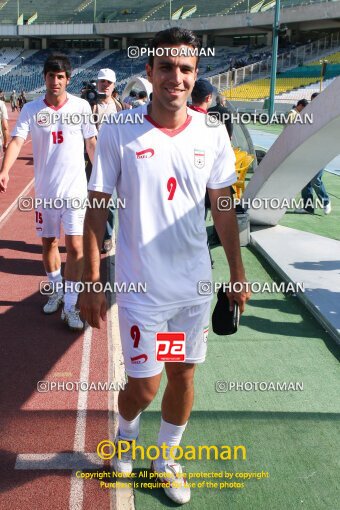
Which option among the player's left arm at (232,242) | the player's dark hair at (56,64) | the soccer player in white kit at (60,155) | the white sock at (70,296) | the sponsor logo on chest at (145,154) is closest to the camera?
the sponsor logo on chest at (145,154)

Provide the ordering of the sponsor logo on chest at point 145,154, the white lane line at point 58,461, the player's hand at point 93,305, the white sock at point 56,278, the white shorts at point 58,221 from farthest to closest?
the white sock at point 56,278, the white shorts at point 58,221, the white lane line at point 58,461, the player's hand at point 93,305, the sponsor logo on chest at point 145,154

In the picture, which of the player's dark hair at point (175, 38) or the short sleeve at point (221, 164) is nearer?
the player's dark hair at point (175, 38)

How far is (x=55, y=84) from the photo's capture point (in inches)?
174

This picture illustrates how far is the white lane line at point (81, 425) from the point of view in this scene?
282 cm

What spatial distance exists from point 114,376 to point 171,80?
238cm

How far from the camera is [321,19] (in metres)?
42.1

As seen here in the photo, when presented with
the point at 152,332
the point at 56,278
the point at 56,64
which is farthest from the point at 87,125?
the point at 152,332

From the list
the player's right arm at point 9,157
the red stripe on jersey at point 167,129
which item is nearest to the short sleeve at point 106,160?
the red stripe on jersey at point 167,129

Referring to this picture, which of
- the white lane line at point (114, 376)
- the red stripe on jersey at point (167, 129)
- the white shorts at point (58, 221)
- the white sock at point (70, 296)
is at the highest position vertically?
the red stripe on jersey at point (167, 129)

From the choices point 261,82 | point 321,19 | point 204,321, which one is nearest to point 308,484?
point 204,321

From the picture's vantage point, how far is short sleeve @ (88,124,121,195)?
2320mm

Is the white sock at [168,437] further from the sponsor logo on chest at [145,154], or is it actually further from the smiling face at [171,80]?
the smiling face at [171,80]

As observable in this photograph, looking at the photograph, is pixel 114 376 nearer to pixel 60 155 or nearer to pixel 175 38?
pixel 60 155

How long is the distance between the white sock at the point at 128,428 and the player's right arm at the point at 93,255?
0.67 metres
